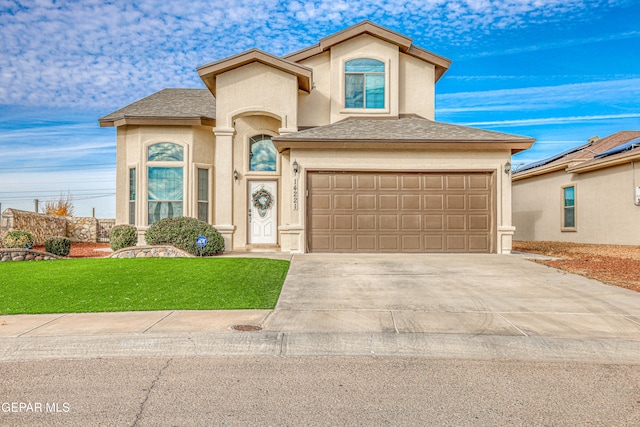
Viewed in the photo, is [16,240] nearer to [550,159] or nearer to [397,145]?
[397,145]

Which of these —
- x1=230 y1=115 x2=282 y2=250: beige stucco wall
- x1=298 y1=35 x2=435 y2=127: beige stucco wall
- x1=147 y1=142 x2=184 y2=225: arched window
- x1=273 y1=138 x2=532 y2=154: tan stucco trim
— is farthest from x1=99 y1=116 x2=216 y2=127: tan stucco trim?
x1=298 y1=35 x2=435 y2=127: beige stucco wall

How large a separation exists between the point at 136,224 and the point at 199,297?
31.3 feet

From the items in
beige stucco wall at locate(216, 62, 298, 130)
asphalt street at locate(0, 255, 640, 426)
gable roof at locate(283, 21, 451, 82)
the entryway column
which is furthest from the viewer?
gable roof at locate(283, 21, 451, 82)

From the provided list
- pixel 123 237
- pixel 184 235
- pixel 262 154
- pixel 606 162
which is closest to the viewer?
pixel 184 235

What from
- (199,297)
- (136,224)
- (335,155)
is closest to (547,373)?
(199,297)

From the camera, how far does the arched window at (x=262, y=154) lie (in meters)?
16.7

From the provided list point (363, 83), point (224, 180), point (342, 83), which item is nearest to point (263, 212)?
point (224, 180)

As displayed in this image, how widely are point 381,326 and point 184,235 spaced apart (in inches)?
350

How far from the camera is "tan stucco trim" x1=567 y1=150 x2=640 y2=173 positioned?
17031mm

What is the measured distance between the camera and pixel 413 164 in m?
14.9

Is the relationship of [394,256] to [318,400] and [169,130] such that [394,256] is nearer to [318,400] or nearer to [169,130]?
→ [169,130]

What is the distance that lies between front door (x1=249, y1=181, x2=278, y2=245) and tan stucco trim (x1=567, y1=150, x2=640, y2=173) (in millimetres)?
12477

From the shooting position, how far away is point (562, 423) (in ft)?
12.4

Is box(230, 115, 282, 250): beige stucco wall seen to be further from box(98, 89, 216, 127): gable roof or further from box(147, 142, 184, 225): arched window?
box(147, 142, 184, 225): arched window
